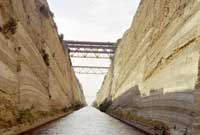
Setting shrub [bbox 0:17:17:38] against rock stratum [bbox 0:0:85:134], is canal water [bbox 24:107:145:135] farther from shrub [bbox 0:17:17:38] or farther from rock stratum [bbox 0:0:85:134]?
shrub [bbox 0:17:17:38]

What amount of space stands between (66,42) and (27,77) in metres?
42.5

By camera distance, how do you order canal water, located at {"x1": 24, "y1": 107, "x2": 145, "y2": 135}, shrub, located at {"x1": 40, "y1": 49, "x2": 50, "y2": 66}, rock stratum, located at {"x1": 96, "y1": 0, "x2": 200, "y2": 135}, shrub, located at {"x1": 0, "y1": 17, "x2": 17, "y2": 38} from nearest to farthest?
1. rock stratum, located at {"x1": 96, "y1": 0, "x2": 200, "y2": 135}
2. shrub, located at {"x1": 0, "y1": 17, "x2": 17, "y2": 38}
3. canal water, located at {"x1": 24, "y1": 107, "x2": 145, "y2": 135}
4. shrub, located at {"x1": 40, "y1": 49, "x2": 50, "y2": 66}

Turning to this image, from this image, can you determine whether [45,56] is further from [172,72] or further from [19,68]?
Result: [172,72]

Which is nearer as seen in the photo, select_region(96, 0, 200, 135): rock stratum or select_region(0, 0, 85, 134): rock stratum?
select_region(96, 0, 200, 135): rock stratum

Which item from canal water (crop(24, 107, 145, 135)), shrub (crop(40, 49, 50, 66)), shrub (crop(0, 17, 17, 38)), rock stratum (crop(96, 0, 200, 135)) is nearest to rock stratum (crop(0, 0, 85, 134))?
shrub (crop(0, 17, 17, 38))

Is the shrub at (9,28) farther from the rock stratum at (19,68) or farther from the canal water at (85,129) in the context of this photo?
the canal water at (85,129)

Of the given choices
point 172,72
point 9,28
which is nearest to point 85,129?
point 9,28

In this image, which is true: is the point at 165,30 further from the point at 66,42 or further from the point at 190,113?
the point at 66,42

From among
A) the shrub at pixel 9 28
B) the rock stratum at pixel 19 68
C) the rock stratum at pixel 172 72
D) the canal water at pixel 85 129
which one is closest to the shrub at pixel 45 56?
the rock stratum at pixel 19 68

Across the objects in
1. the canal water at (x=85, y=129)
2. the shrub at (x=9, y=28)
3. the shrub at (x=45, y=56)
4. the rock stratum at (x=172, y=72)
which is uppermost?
the shrub at (x=45, y=56)

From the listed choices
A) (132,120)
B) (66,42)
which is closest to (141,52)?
(132,120)

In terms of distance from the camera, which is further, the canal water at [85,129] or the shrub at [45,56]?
the shrub at [45,56]

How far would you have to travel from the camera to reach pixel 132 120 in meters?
26.0

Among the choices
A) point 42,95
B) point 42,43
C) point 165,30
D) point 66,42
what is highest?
point 66,42
